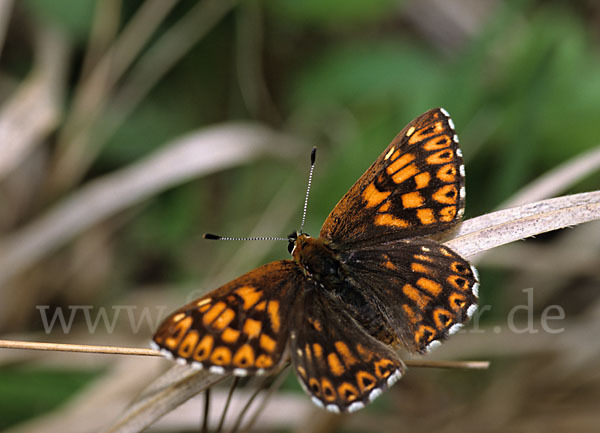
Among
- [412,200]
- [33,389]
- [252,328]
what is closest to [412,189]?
[412,200]

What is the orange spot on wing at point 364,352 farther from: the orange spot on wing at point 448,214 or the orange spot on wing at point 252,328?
the orange spot on wing at point 448,214

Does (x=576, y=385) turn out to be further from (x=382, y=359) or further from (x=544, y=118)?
(x=382, y=359)

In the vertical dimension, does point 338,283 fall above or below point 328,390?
above

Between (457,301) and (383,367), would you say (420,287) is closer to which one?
(457,301)

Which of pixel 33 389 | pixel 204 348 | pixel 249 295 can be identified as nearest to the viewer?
pixel 204 348

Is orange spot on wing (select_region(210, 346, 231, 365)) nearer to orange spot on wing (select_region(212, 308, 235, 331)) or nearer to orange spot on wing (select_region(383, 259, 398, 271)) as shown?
orange spot on wing (select_region(212, 308, 235, 331))
